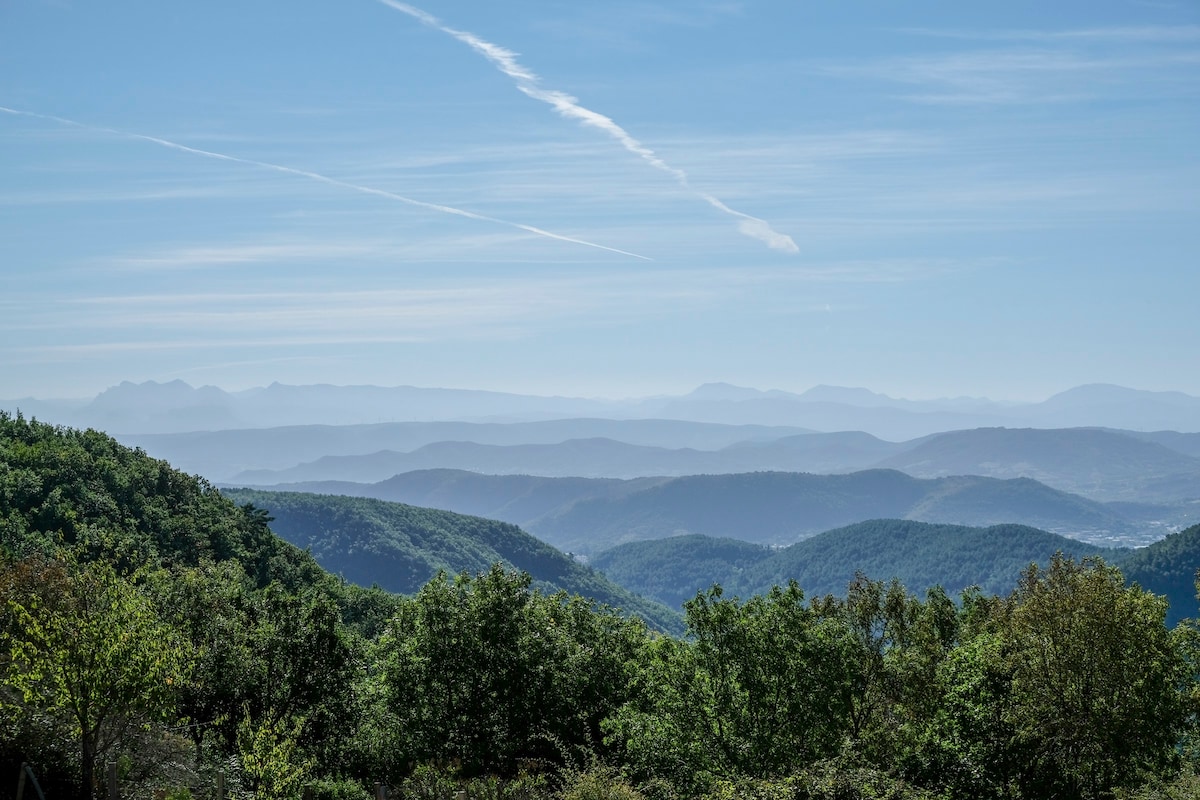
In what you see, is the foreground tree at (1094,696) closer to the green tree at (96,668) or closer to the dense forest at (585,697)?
the dense forest at (585,697)

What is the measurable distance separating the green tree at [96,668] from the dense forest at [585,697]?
0.08 m

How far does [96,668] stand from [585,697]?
17.7 meters

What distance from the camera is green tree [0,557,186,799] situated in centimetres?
2294

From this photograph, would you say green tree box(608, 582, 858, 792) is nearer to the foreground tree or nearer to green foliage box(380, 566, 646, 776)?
green foliage box(380, 566, 646, 776)

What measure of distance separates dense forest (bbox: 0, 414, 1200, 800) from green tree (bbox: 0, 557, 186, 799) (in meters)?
0.08

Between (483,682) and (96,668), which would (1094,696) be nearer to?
(483,682)

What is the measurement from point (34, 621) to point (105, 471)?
7862cm

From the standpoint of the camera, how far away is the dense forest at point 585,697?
81.4 feet

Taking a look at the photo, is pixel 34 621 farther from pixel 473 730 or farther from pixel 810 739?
pixel 810 739

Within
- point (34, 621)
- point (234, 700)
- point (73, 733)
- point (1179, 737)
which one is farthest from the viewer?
point (234, 700)

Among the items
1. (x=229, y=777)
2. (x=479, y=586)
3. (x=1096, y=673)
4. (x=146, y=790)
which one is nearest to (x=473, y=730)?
(x=479, y=586)

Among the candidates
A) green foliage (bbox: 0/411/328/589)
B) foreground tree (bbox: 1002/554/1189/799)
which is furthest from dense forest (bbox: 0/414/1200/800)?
green foliage (bbox: 0/411/328/589)

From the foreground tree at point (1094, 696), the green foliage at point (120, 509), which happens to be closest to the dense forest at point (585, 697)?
the foreground tree at point (1094, 696)

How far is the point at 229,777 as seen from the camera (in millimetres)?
27797
